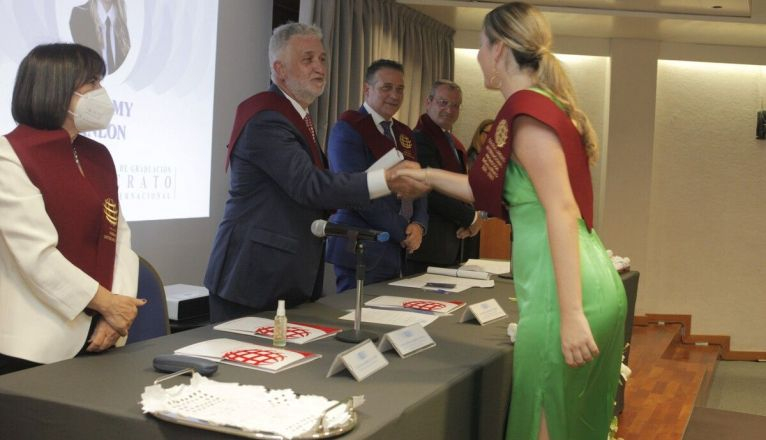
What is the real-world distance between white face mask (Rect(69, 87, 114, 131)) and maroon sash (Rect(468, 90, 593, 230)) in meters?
0.95

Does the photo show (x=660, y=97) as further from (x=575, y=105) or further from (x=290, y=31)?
(x=575, y=105)

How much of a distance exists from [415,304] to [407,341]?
619 mm

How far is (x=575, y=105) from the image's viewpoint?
188cm

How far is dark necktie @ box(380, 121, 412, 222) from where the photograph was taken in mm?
3742

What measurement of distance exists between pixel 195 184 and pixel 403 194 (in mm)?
2215

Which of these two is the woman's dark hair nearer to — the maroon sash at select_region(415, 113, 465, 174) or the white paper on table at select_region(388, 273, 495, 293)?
the white paper on table at select_region(388, 273, 495, 293)

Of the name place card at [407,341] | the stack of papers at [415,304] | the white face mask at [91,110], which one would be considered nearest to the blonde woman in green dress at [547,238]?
the name place card at [407,341]

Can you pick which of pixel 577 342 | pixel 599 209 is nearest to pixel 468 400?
pixel 577 342

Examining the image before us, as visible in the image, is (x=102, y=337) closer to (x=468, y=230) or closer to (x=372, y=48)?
(x=468, y=230)

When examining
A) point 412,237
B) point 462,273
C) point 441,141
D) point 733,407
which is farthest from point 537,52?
point 733,407

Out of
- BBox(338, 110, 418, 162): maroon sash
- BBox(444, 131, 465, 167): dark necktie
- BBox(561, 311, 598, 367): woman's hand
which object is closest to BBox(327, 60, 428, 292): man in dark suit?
BBox(338, 110, 418, 162): maroon sash

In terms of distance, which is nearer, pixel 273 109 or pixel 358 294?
pixel 358 294

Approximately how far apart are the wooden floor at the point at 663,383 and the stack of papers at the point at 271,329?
2074mm

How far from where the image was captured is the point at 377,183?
8.07 ft
